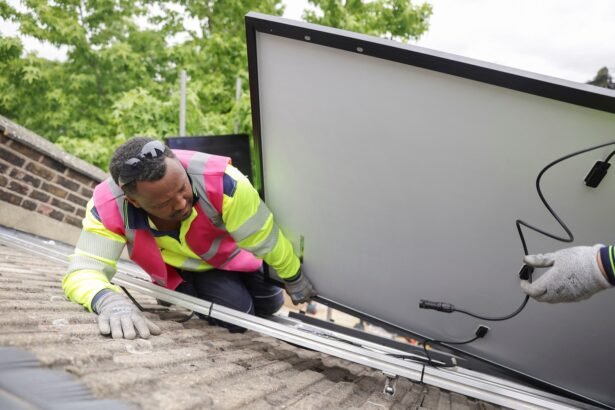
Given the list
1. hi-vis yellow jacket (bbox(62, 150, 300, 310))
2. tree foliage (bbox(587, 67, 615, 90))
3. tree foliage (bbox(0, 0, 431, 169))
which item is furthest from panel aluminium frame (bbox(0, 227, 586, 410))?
tree foliage (bbox(0, 0, 431, 169))

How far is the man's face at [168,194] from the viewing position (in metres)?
1.72

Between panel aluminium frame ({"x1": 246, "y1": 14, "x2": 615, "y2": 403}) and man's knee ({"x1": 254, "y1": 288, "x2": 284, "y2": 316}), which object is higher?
panel aluminium frame ({"x1": 246, "y1": 14, "x2": 615, "y2": 403})

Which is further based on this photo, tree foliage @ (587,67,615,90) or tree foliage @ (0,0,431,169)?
tree foliage @ (0,0,431,169)

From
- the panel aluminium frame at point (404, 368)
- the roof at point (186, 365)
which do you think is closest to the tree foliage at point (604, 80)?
the panel aluminium frame at point (404, 368)

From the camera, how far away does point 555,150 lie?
1.41 m

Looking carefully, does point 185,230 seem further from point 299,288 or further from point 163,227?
point 299,288

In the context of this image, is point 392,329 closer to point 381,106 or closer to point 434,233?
point 434,233

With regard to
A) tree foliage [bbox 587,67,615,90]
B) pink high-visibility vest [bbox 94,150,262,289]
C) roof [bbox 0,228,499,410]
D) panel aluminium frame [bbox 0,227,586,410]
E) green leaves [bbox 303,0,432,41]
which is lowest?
roof [bbox 0,228,499,410]

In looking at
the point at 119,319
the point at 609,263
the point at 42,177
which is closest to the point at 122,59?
the point at 42,177

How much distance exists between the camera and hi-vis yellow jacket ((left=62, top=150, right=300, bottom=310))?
6.07ft

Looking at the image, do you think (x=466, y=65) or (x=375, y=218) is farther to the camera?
(x=375, y=218)

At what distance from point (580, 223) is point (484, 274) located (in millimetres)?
442

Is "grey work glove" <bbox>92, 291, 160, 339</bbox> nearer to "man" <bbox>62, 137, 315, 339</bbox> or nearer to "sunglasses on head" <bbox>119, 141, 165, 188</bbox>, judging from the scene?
"man" <bbox>62, 137, 315, 339</bbox>

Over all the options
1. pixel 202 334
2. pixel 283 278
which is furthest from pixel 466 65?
pixel 202 334
